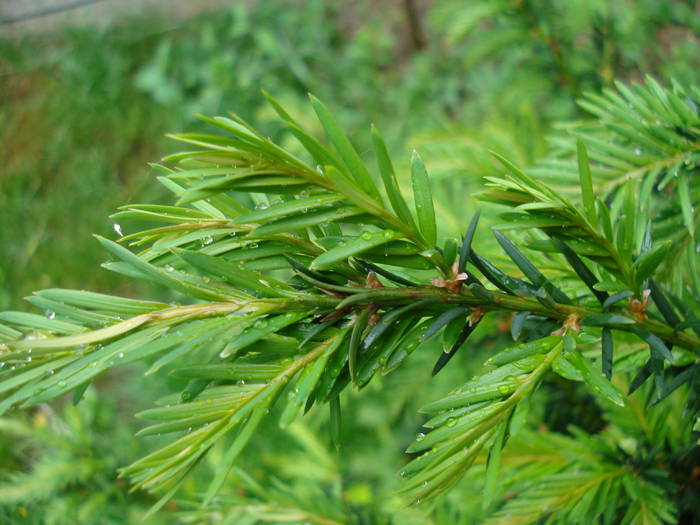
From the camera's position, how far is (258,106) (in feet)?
6.47

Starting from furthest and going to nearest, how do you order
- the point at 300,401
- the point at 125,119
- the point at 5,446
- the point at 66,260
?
the point at 125,119 < the point at 66,260 < the point at 5,446 < the point at 300,401

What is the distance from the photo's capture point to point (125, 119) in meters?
2.21

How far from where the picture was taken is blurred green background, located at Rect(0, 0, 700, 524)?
85cm

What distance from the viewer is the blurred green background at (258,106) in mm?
846

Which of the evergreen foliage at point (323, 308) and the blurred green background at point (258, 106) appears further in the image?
the blurred green background at point (258, 106)

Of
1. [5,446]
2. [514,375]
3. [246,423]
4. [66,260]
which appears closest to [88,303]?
[246,423]

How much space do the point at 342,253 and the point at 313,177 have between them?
0.04 m

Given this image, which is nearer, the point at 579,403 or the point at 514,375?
the point at 514,375

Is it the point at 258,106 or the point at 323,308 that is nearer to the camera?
the point at 323,308

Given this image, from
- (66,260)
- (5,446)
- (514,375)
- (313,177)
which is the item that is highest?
(313,177)

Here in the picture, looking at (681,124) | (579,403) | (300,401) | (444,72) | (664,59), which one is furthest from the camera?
(444,72)

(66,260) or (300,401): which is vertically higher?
(300,401)

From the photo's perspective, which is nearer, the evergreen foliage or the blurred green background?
the evergreen foliage

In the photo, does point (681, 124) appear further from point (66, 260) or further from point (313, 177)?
point (66, 260)
